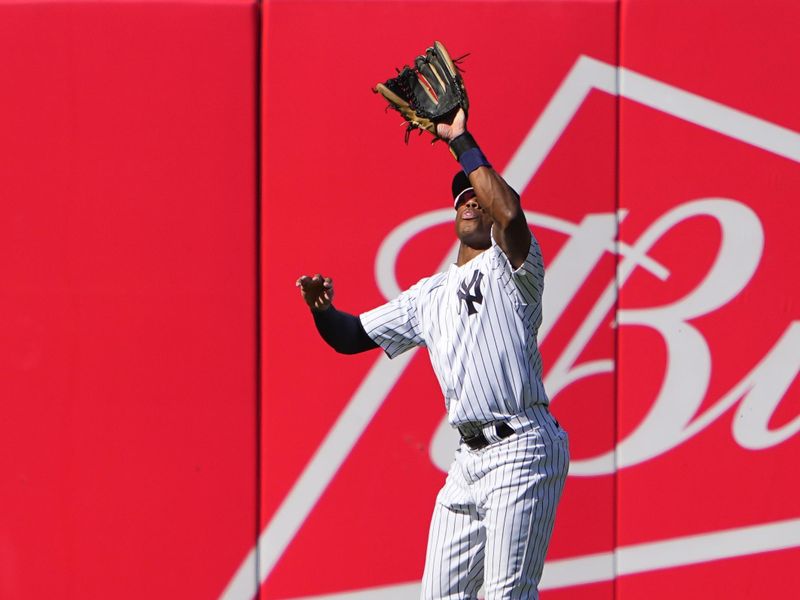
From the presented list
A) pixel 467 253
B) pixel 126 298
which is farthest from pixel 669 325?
pixel 126 298

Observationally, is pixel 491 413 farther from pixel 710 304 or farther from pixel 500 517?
pixel 710 304

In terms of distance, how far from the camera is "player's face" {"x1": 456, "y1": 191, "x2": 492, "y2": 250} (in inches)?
133

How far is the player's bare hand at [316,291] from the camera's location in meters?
3.35

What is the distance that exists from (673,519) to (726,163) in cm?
121

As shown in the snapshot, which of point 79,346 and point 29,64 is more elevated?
point 29,64

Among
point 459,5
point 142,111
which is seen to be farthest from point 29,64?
point 459,5

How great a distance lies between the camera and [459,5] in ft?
13.3

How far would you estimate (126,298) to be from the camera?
13.3 ft

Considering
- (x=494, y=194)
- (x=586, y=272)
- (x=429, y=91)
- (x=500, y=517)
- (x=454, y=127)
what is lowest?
(x=500, y=517)

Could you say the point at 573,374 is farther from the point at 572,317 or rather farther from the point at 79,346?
the point at 79,346

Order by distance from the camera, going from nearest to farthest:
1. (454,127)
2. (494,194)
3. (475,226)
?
(494,194) → (454,127) → (475,226)

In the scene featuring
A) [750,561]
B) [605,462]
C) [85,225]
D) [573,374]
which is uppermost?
[85,225]

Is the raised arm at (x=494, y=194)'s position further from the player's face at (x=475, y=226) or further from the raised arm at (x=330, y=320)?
the raised arm at (x=330, y=320)

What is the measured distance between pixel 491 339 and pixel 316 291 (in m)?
0.52
